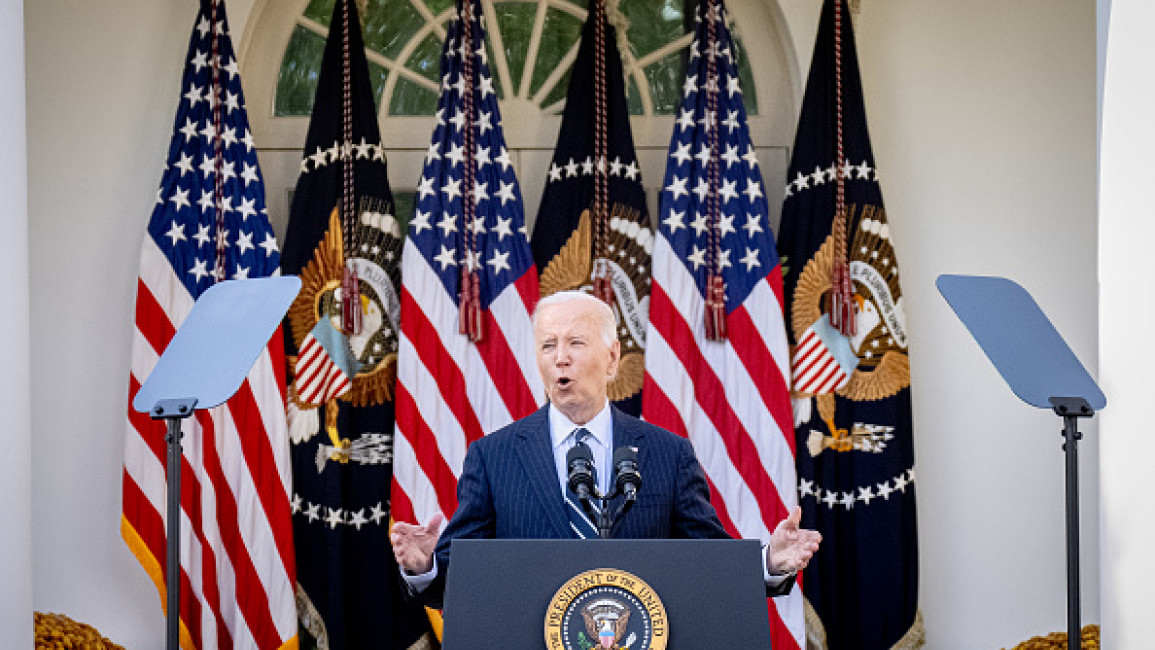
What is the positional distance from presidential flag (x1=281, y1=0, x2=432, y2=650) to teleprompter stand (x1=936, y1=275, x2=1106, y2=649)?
230cm

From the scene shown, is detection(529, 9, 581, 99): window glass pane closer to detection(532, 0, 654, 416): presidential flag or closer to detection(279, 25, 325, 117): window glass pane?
detection(532, 0, 654, 416): presidential flag

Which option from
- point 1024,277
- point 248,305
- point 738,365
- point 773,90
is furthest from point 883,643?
point 248,305

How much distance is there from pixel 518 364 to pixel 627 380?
1.46ft

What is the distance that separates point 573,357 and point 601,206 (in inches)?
87.7

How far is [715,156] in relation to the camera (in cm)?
523

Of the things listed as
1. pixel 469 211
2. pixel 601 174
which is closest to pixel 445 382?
pixel 469 211

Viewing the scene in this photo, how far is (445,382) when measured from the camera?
16.8 ft

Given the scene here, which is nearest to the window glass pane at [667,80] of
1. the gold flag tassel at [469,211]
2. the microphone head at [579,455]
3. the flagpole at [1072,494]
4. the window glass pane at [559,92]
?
the window glass pane at [559,92]

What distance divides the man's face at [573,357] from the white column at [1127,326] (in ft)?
4.74

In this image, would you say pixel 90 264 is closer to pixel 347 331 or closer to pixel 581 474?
pixel 347 331

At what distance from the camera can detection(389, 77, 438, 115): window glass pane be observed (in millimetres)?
5535

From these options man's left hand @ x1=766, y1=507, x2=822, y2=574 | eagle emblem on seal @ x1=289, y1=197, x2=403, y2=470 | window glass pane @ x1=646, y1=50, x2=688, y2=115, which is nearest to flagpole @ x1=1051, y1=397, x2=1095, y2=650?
man's left hand @ x1=766, y1=507, x2=822, y2=574

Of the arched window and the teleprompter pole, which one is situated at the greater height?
the arched window

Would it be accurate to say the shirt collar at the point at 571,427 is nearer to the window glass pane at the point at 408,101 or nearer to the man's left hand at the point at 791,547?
the man's left hand at the point at 791,547
